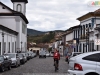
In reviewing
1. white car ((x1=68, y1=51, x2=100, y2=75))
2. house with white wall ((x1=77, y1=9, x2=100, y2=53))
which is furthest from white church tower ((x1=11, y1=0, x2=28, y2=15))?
white car ((x1=68, y1=51, x2=100, y2=75))

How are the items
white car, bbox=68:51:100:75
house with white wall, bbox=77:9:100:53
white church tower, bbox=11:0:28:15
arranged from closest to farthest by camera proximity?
white car, bbox=68:51:100:75, house with white wall, bbox=77:9:100:53, white church tower, bbox=11:0:28:15

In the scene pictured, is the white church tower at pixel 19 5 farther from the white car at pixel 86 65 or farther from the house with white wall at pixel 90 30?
the white car at pixel 86 65

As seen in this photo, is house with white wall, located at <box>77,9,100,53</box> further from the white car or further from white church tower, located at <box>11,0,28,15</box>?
white church tower, located at <box>11,0,28,15</box>

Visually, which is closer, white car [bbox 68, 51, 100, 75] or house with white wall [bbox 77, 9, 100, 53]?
white car [bbox 68, 51, 100, 75]

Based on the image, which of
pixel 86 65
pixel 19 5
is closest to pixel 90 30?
pixel 86 65

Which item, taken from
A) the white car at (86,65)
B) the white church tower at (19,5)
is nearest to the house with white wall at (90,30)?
the white car at (86,65)

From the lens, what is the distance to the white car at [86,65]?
12.8 m

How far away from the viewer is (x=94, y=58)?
13094 millimetres

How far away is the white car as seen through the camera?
1282 cm

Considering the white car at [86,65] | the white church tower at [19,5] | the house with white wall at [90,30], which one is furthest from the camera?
the white church tower at [19,5]

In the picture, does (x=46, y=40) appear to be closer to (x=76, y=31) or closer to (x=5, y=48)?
(x=76, y=31)

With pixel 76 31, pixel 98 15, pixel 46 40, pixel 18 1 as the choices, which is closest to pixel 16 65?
pixel 98 15

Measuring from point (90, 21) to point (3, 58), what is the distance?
2867 centimetres

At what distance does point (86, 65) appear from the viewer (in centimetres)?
1286
